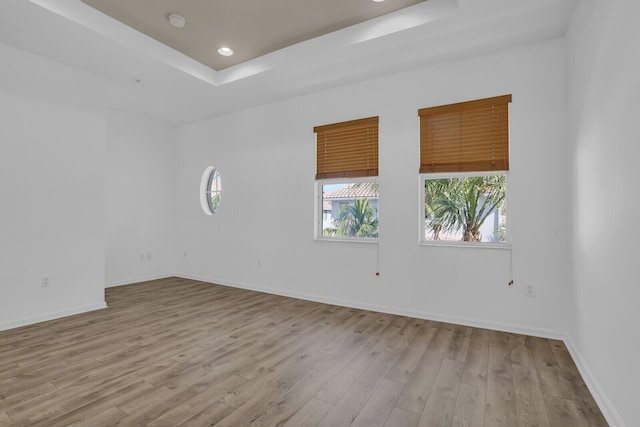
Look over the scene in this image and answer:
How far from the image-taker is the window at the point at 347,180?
13.7ft

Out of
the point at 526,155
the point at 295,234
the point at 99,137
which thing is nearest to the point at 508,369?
the point at 526,155

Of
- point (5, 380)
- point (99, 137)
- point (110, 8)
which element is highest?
point (110, 8)

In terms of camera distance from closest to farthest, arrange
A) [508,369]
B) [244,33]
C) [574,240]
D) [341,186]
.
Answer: [508,369], [574,240], [244,33], [341,186]

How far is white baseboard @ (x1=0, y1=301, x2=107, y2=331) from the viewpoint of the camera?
3.38 meters

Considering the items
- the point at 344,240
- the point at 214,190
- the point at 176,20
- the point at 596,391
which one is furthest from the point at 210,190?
the point at 596,391

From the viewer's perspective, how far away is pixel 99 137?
13.6 ft

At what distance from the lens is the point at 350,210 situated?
4.43m

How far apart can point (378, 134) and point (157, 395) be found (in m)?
3.47

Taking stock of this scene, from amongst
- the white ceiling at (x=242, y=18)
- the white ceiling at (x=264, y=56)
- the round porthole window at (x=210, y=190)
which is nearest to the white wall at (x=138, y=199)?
the round porthole window at (x=210, y=190)

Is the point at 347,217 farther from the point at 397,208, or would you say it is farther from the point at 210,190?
the point at 210,190

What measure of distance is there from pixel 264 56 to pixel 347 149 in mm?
1552

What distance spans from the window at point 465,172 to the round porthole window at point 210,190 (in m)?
3.79

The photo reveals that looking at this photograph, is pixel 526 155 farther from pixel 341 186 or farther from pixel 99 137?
pixel 99 137

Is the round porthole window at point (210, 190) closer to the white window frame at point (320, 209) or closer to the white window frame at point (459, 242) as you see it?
the white window frame at point (320, 209)
